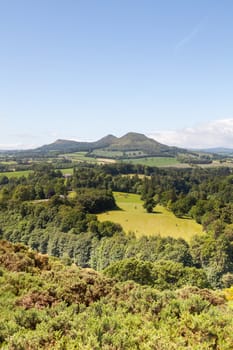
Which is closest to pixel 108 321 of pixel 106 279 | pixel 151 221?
pixel 106 279

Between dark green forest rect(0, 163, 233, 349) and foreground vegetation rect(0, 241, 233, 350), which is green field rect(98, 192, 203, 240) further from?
foreground vegetation rect(0, 241, 233, 350)

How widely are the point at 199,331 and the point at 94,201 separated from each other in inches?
2957

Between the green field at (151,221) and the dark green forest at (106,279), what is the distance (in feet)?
9.87

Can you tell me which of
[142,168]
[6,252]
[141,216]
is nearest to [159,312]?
[6,252]

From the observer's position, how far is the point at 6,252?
88.1ft

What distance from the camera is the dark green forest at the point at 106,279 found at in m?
9.61

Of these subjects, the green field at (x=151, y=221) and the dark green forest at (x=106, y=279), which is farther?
the green field at (x=151, y=221)

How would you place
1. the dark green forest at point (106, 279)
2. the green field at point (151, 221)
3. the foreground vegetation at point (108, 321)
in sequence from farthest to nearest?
the green field at point (151, 221)
the dark green forest at point (106, 279)
the foreground vegetation at point (108, 321)

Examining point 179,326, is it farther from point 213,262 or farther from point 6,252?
point 213,262

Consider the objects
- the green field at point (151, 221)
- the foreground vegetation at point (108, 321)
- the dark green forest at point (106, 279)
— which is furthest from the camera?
the green field at point (151, 221)

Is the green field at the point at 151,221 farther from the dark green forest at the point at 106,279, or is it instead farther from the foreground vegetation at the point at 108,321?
the foreground vegetation at the point at 108,321

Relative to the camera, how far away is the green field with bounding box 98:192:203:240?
68062 mm

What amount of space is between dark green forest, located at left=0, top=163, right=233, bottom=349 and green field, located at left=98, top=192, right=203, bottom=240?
3008 mm

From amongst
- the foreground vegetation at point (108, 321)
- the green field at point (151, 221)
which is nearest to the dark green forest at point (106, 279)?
the foreground vegetation at point (108, 321)
